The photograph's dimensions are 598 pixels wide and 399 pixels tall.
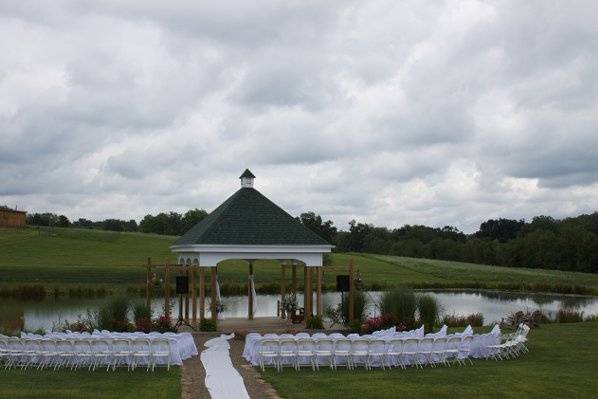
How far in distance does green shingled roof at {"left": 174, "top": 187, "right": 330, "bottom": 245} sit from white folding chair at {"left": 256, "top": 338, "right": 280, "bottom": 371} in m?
8.18

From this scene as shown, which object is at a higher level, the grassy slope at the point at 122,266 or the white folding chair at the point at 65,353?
the grassy slope at the point at 122,266

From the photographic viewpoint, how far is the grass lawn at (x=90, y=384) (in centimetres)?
1424

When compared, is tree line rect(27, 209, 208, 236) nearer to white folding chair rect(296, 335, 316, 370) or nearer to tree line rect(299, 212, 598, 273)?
tree line rect(299, 212, 598, 273)

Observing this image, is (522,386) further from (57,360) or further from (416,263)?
(416,263)

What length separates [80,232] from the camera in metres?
87.6

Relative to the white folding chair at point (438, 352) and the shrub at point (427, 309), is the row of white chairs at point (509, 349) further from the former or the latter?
the shrub at point (427, 309)

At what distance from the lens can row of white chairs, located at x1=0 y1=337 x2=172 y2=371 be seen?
1839 centimetres

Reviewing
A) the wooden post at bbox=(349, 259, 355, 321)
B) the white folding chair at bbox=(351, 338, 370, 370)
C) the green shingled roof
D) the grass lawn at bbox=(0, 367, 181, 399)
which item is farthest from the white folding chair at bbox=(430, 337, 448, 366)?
the green shingled roof

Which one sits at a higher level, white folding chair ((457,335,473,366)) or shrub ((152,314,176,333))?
shrub ((152,314,176,333))

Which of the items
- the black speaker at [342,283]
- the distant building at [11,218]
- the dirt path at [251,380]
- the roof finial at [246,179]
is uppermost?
the distant building at [11,218]

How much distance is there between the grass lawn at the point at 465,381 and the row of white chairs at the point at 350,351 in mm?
427

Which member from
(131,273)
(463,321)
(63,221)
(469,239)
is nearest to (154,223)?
(63,221)

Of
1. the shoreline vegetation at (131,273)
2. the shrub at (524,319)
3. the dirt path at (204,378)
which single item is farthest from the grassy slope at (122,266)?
the dirt path at (204,378)

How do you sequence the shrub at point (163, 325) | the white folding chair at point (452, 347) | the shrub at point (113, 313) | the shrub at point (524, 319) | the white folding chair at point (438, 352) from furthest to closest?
the shrub at point (524, 319) → the shrub at point (113, 313) → the shrub at point (163, 325) → the white folding chair at point (452, 347) → the white folding chair at point (438, 352)
